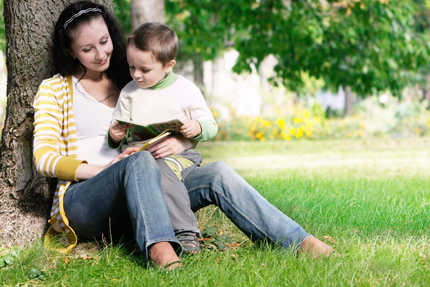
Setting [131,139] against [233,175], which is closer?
[233,175]

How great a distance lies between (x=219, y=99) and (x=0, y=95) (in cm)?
943

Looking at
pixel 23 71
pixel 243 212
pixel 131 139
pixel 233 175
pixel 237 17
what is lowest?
pixel 243 212

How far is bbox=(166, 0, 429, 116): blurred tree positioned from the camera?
303 inches

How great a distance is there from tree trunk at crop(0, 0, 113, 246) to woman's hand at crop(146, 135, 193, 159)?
0.77 m

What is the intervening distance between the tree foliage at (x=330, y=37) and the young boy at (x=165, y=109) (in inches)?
194

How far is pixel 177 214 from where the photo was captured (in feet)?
8.16

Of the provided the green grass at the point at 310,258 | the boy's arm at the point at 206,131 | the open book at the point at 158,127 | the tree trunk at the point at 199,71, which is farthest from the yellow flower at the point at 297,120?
the open book at the point at 158,127

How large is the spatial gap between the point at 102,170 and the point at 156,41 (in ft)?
2.48

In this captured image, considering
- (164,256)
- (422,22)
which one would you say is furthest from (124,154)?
(422,22)

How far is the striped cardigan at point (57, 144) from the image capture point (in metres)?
2.51

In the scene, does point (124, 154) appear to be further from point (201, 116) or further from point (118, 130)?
point (201, 116)

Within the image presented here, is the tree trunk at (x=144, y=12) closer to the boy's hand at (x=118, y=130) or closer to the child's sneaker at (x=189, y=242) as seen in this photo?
the boy's hand at (x=118, y=130)

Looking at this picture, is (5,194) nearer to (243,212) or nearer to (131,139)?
(131,139)

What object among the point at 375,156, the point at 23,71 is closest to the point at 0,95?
the point at 375,156
